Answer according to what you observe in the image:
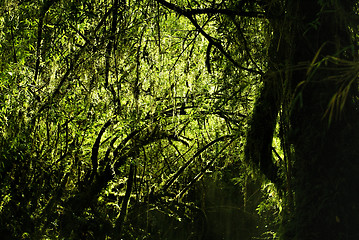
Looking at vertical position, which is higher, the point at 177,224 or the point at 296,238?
the point at 177,224

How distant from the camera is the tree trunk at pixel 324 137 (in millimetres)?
1507

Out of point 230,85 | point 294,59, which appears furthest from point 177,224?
point 294,59

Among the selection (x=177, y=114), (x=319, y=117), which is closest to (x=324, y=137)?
(x=319, y=117)

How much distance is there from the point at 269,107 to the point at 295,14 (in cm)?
74

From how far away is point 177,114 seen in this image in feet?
9.21

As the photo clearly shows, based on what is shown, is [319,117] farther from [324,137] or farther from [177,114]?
[177,114]

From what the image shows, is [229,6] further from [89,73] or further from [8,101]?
[8,101]

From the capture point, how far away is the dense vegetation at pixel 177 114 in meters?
1.58

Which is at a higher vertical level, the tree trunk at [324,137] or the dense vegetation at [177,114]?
Answer: the dense vegetation at [177,114]

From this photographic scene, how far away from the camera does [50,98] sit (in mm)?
3439

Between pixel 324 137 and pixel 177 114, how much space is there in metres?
1.34

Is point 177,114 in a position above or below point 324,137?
above

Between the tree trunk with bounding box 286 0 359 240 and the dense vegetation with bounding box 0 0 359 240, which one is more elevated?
the dense vegetation with bounding box 0 0 359 240

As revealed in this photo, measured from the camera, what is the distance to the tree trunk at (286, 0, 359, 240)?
4.94 feet
